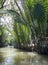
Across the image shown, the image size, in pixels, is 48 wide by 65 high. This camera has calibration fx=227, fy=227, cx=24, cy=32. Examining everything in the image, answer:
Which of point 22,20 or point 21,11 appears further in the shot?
point 21,11

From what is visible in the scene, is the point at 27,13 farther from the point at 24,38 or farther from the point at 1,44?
the point at 1,44

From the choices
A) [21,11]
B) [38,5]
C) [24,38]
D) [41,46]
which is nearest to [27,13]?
[21,11]

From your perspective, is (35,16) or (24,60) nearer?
(24,60)

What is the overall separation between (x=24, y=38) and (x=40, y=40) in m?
12.8

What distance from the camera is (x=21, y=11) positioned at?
2273cm

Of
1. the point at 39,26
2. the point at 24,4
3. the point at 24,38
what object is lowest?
the point at 24,38

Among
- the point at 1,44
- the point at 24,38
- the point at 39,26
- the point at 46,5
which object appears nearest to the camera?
the point at 46,5

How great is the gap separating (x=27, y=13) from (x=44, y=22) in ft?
7.92

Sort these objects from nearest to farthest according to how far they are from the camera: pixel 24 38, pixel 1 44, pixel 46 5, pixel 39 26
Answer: pixel 46 5
pixel 39 26
pixel 24 38
pixel 1 44

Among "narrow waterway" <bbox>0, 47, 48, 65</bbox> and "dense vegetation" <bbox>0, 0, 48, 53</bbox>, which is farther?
"dense vegetation" <bbox>0, 0, 48, 53</bbox>

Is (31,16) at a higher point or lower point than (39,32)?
higher

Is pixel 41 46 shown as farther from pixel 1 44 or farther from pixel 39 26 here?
pixel 1 44

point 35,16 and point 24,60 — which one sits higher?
point 35,16

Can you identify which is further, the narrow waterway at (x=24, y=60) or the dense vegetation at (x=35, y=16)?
the dense vegetation at (x=35, y=16)
